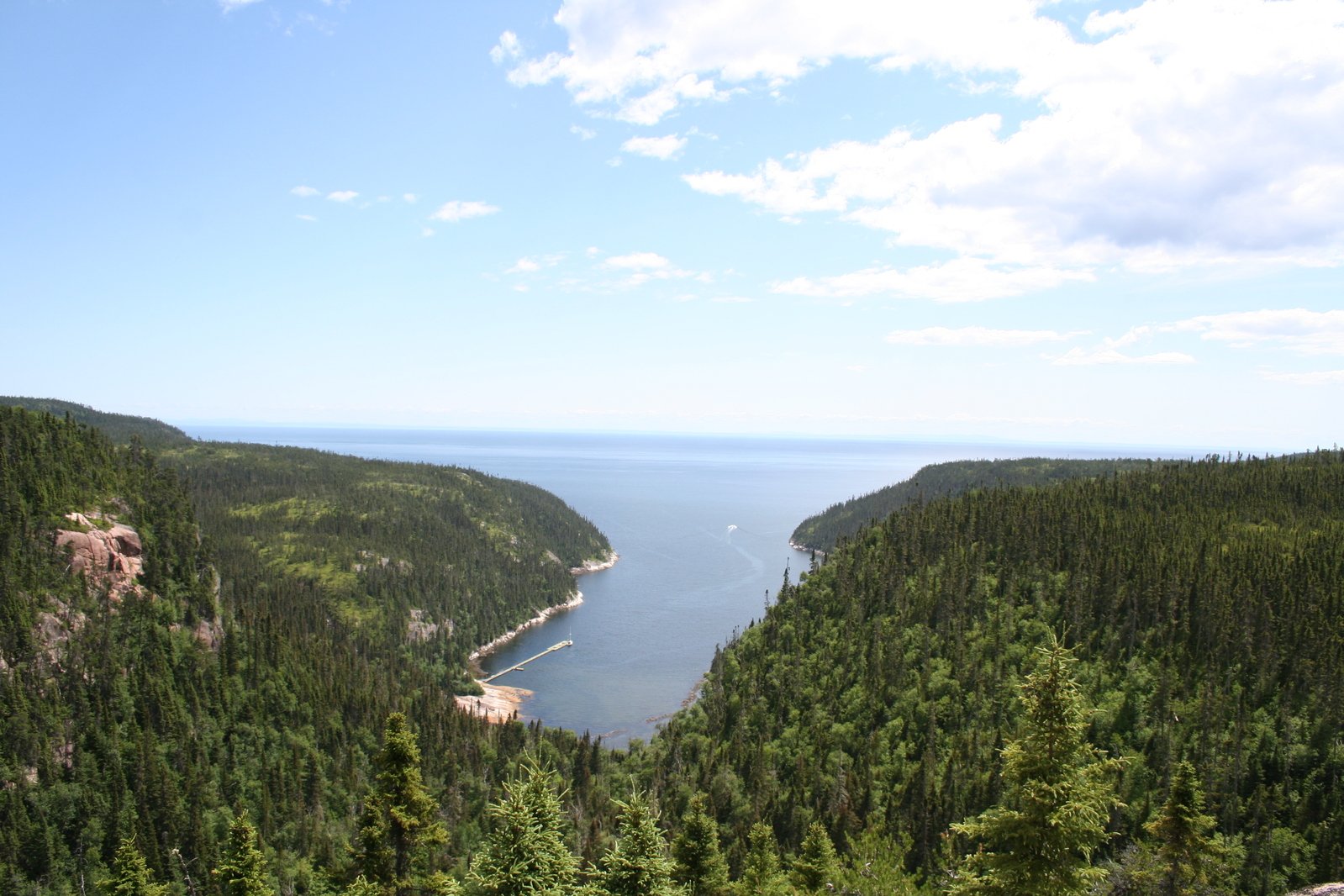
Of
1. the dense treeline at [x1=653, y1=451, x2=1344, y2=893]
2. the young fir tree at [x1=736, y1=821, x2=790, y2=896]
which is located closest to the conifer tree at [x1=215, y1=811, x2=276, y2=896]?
the young fir tree at [x1=736, y1=821, x2=790, y2=896]

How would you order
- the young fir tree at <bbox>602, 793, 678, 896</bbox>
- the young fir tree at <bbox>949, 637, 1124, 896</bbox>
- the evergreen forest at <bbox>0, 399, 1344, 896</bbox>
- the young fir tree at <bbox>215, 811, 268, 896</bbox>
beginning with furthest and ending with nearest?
the evergreen forest at <bbox>0, 399, 1344, 896</bbox> → the young fir tree at <bbox>215, 811, 268, 896</bbox> → the young fir tree at <bbox>602, 793, 678, 896</bbox> → the young fir tree at <bbox>949, 637, 1124, 896</bbox>

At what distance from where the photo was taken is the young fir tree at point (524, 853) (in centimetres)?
3147

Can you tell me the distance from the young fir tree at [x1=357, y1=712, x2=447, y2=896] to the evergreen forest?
186 mm

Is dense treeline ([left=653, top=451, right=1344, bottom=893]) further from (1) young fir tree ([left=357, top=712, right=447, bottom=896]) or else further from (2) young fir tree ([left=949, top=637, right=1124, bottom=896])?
(1) young fir tree ([left=357, top=712, right=447, bottom=896])

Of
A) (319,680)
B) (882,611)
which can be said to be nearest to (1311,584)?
(882,611)

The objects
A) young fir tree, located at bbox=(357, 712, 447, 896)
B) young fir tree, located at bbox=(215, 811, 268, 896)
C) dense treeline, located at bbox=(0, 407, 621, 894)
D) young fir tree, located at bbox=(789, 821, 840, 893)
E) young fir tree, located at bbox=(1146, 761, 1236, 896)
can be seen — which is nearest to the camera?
young fir tree, located at bbox=(357, 712, 447, 896)

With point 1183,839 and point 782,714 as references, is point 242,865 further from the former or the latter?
point 782,714

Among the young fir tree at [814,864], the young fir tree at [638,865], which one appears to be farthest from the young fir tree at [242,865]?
the young fir tree at [814,864]

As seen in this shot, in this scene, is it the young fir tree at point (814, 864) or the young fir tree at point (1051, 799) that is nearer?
the young fir tree at point (1051, 799)

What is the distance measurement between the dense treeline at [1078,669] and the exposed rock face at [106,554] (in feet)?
314

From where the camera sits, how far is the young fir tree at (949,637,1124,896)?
2316 centimetres

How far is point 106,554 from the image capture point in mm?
127688

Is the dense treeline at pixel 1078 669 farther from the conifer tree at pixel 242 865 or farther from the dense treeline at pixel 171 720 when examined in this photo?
the conifer tree at pixel 242 865

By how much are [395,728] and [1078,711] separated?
3405cm
